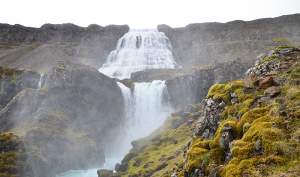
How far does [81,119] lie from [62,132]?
7.28 m

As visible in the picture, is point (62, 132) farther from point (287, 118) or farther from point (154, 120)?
point (287, 118)

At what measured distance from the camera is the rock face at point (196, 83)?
50.2 metres

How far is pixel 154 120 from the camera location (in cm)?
5238

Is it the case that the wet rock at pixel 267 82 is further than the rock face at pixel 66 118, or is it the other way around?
the rock face at pixel 66 118

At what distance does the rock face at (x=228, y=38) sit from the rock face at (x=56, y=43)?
144 ft

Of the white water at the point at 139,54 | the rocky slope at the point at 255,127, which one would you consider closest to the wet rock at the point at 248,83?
the rocky slope at the point at 255,127

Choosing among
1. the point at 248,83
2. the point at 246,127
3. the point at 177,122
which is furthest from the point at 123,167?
the point at 246,127

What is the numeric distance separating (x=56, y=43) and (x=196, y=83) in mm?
111411

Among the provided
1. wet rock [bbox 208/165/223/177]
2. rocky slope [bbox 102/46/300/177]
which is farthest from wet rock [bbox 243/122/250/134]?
wet rock [bbox 208/165/223/177]

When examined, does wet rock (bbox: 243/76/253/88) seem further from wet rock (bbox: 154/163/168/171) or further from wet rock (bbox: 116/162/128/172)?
wet rock (bbox: 116/162/128/172)

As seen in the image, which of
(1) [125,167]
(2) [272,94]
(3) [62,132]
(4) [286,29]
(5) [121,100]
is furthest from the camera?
(4) [286,29]

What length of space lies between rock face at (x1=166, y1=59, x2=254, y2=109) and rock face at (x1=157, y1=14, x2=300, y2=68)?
41613 millimetres

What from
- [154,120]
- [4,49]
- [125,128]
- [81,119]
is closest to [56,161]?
[81,119]

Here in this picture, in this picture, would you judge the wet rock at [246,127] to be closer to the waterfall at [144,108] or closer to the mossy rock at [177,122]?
the mossy rock at [177,122]
